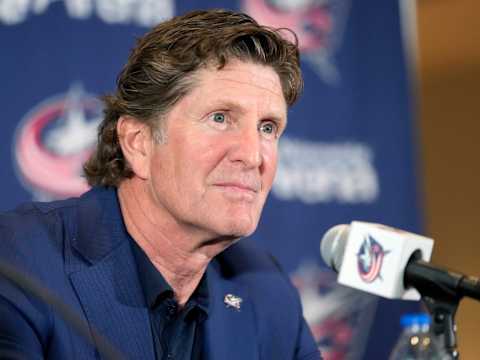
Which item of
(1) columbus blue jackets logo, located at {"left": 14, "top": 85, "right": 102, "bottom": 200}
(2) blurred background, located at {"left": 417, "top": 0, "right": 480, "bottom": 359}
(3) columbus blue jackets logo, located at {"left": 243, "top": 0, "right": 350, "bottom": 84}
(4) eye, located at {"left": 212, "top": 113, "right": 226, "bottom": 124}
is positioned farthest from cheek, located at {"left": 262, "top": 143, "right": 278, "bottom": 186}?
(2) blurred background, located at {"left": 417, "top": 0, "right": 480, "bottom": 359}

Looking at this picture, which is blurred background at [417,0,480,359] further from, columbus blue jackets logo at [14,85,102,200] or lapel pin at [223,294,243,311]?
lapel pin at [223,294,243,311]

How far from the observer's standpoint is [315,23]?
3584mm

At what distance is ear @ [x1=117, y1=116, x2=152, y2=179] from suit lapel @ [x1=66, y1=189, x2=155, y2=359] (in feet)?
0.46

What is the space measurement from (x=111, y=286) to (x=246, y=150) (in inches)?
16.8

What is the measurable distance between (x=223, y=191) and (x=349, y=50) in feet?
6.35

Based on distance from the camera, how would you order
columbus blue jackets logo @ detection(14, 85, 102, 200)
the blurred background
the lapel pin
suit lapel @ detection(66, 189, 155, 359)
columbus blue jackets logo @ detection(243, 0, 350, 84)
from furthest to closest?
1. the blurred background
2. columbus blue jackets logo @ detection(243, 0, 350, 84)
3. columbus blue jackets logo @ detection(14, 85, 102, 200)
4. the lapel pin
5. suit lapel @ detection(66, 189, 155, 359)

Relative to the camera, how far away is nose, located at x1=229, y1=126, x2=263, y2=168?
1.91 m

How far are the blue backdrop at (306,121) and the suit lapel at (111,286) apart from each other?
963 mm

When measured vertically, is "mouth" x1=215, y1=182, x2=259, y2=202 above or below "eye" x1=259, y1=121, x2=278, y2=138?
below

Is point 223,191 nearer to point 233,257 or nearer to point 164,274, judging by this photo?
point 164,274

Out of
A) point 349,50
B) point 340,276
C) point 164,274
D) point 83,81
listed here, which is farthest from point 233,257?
point 349,50

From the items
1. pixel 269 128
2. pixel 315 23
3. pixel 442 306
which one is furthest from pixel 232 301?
pixel 315 23

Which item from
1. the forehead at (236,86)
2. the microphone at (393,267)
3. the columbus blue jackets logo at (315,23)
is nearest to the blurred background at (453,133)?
the columbus blue jackets logo at (315,23)

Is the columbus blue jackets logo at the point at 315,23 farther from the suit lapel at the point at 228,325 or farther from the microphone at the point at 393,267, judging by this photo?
the microphone at the point at 393,267
